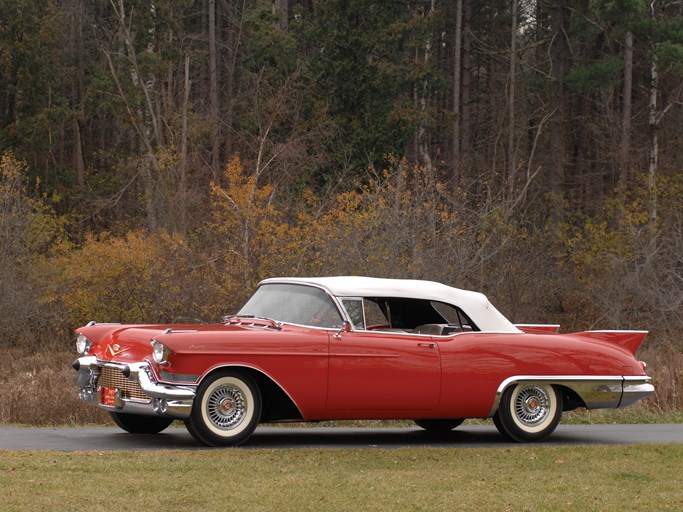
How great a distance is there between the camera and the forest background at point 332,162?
3091 cm

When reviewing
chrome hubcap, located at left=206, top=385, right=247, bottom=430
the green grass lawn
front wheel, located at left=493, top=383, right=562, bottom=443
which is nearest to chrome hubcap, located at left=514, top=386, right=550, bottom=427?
front wheel, located at left=493, top=383, right=562, bottom=443

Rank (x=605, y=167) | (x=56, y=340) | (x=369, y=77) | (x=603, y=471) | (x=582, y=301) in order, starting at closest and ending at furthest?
(x=603, y=471), (x=56, y=340), (x=582, y=301), (x=369, y=77), (x=605, y=167)

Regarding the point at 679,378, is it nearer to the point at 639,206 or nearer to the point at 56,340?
the point at 56,340

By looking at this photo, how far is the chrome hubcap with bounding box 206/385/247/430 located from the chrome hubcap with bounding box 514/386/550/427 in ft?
10.00

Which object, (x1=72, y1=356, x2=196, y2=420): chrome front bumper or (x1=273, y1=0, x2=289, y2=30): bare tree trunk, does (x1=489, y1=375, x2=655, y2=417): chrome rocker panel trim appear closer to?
(x1=72, y1=356, x2=196, y2=420): chrome front bumper

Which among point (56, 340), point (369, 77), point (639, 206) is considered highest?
point (369, 77)

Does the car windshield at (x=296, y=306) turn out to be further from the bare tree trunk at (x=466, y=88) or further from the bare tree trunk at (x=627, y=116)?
the bare tree trunk at (x=466, y=88)

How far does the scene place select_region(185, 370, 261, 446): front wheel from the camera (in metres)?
11.8

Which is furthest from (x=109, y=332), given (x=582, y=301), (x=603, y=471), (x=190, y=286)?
(x=582, y=301)

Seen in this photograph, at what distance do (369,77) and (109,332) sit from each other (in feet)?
123

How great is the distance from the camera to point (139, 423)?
43.4 feet

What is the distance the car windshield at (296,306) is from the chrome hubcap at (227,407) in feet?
3.49

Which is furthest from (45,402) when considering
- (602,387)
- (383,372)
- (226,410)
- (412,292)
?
(602,387)

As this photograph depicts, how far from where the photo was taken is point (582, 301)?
3709 cm
